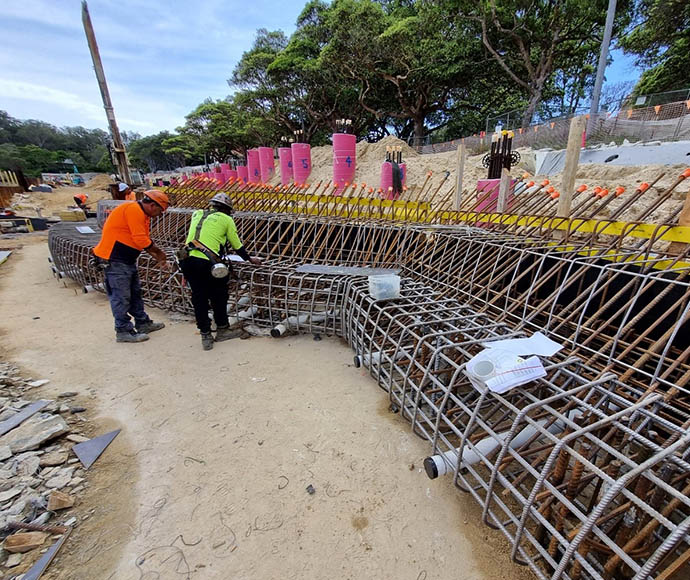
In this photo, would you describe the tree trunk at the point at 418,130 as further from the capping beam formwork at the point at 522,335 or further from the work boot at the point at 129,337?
the work boot at the point at 129,337

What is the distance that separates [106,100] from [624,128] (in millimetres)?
22656

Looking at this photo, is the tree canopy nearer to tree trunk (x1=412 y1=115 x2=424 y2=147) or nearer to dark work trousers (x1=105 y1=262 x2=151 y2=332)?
tree trunk (x1=412 y1=115 x2=424 y2=147)

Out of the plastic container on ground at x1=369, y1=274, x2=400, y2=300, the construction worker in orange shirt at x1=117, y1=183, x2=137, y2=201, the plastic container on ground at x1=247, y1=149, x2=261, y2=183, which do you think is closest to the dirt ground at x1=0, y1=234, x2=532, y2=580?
the plastic container on ground at x1=369, y1=274, x2=400, y2=300

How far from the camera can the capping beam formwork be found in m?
1.40

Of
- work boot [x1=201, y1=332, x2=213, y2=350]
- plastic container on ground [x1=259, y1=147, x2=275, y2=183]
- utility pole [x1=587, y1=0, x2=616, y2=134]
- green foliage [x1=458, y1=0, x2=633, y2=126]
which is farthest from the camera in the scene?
plastic container on ground [x1=259, y1=147, x2=275, y2=183]

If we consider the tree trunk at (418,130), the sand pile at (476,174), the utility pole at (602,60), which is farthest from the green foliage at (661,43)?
the tree trunk at (418,130)

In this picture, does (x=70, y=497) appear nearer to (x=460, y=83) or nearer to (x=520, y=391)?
(x=520, y=391)

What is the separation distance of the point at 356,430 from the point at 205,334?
256cm

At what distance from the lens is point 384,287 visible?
3312mm

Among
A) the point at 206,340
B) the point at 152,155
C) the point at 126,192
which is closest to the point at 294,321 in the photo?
the point at 206,340

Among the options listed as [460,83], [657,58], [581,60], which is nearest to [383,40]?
[460,83]

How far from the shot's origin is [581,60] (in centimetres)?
2180

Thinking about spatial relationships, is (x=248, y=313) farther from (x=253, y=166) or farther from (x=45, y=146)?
(x=45, y=146)

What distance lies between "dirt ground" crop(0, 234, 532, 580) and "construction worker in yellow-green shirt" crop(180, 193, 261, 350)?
0.52 meters
